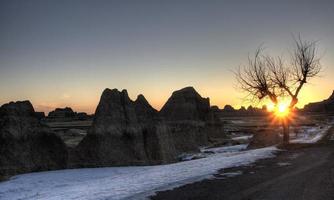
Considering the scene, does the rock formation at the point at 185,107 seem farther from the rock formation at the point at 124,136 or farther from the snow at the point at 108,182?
Result: the snow at the point at 108,182

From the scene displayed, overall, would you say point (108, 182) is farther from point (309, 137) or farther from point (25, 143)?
point (309, 137)

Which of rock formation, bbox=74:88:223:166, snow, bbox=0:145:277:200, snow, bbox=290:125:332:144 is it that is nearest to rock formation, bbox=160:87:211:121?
snow, bbox=290:125:332:144

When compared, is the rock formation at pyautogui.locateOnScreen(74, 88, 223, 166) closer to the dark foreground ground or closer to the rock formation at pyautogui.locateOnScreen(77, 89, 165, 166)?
the rock formation at pyautogui.locateOnScreen(77, 89, 165, 166)

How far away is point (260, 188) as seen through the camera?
1466cm

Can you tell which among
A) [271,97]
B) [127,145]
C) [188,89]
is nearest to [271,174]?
[127,145]

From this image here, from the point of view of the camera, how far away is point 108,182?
1805 cm

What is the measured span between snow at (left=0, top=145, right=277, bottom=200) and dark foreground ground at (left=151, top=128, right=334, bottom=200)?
0.88 meters

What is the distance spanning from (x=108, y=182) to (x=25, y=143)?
13393mm

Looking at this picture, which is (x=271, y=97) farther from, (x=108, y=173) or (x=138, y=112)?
(x=108, y=173)

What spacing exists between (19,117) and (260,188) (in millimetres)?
20154

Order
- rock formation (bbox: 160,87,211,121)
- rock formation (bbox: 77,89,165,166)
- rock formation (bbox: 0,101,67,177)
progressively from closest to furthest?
rock formation (bbox: 0,101,67,177)
rock formation (bbox: 77,89,165,166)
rock formation (bbox: 160,87,211,121)

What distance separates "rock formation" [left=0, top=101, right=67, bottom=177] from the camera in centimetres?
2820

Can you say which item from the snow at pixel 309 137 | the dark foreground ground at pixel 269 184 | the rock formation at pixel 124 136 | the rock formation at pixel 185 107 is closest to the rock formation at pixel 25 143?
the rock formation at pixel 124 136

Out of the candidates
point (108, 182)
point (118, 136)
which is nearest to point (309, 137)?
point (118, 136)
